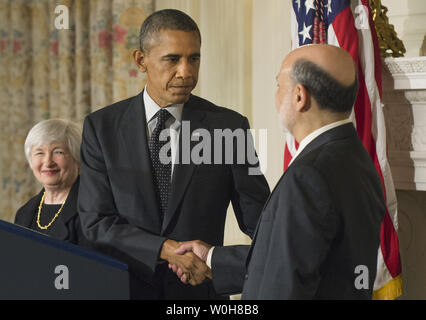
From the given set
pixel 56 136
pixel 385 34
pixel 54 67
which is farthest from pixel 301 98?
pixel 54 67

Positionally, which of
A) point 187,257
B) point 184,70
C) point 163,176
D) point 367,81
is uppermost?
point 367,81

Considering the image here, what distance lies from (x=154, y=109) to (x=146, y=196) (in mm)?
297

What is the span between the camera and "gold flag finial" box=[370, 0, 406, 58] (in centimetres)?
312

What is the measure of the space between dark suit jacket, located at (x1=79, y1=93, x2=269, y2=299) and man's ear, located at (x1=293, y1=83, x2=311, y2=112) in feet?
1.62

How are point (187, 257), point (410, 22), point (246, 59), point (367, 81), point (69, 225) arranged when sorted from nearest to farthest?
point (187, 257) → point (69, 225) → point (367, 81) → point (410, 22) → point (246, 59)

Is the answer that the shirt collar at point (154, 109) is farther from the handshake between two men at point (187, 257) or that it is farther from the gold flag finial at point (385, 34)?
the gold flag finial at point (385, 34)

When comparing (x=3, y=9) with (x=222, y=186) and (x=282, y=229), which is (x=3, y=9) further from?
(x=282, y=229)

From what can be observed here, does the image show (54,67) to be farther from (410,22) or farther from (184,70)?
(184,70)

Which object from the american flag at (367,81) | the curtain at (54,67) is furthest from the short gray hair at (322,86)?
the curtain at (54,67)

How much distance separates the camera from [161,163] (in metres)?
1.92

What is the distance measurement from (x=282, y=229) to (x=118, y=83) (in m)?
3.30

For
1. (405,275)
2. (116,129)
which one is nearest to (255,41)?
(405,275)

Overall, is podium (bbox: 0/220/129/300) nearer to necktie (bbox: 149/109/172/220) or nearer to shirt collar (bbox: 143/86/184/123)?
necktie (bbox: 149/109/172/220)

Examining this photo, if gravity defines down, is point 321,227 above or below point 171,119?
below
